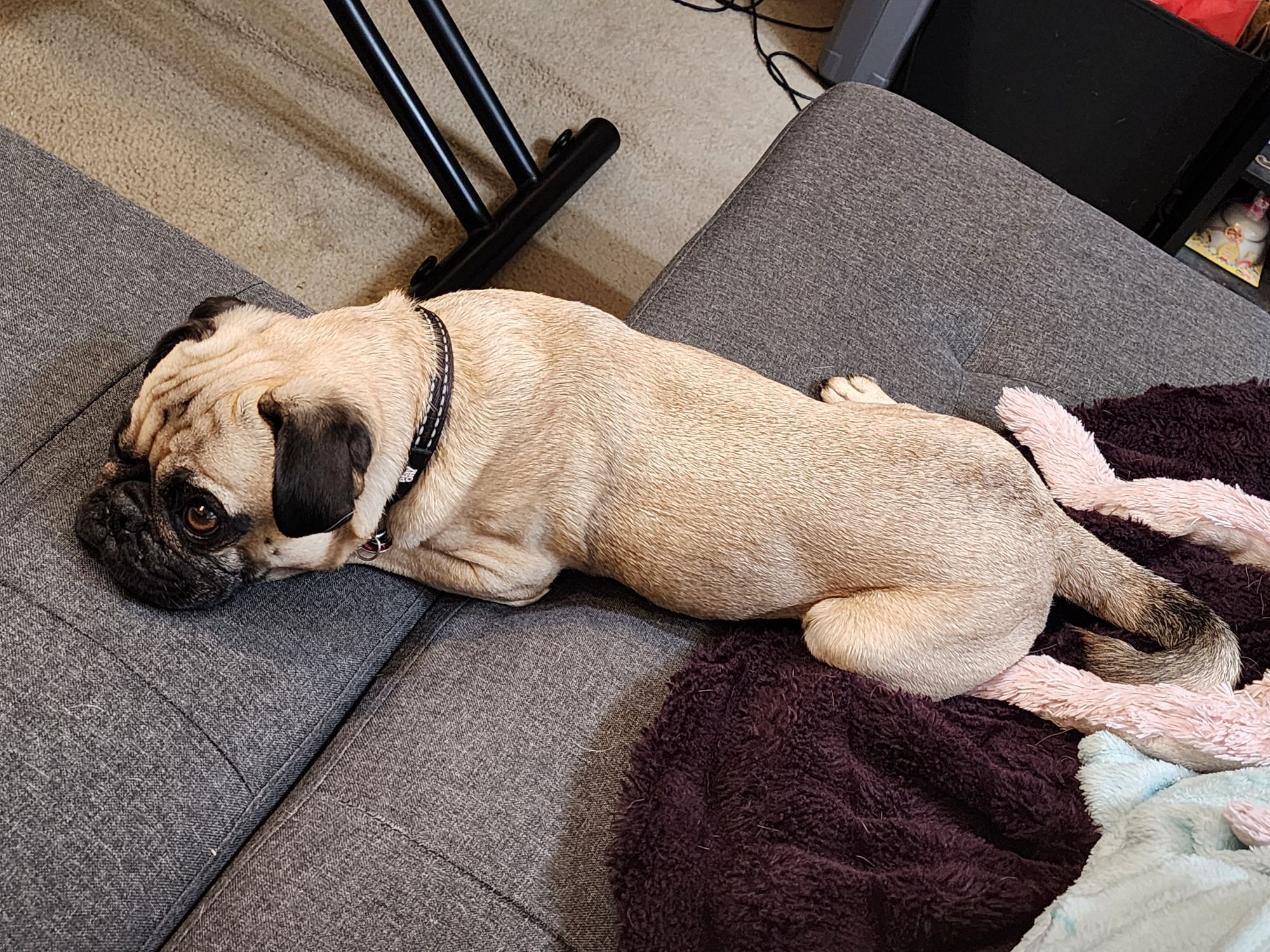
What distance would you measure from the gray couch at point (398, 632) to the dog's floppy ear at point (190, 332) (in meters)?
0.19

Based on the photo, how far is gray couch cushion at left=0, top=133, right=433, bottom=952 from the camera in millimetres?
1347

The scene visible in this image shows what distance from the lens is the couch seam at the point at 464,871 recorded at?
1388 millimetres

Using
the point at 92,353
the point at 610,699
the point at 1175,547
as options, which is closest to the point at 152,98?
the point at 92,353

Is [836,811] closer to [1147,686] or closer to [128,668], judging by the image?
[1147,686]

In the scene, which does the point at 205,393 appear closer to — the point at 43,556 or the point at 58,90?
the point at 43,556

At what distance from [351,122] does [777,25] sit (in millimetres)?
1773

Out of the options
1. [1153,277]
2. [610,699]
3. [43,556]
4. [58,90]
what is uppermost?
[1153,277]

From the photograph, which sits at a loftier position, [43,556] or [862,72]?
[862,72]

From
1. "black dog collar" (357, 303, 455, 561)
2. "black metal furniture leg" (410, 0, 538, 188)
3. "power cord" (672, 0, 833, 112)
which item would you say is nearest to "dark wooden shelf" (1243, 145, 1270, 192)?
"power cord" (672, 0, 833, 112)

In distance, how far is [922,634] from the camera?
1623 millimetres

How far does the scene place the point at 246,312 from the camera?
1.68m

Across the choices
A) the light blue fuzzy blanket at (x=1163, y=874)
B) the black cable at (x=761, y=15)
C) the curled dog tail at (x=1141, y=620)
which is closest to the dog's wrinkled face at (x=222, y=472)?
the light blue fuzzy blanket at (x=1163, y=874)

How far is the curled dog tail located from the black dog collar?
113cm

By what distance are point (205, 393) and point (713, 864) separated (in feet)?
3.49
